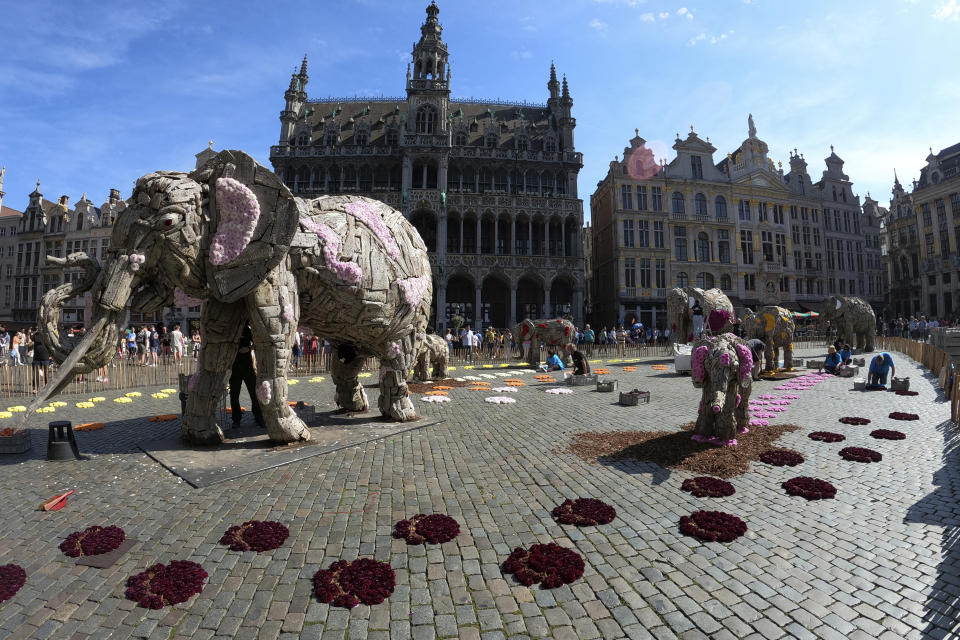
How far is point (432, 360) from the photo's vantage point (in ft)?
44.6

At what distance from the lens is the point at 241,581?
10.0 feet

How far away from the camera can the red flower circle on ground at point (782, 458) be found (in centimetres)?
553

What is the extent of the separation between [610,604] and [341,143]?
1602 inches

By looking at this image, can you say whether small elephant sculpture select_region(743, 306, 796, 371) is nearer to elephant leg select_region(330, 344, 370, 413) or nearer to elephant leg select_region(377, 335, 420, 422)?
elephant leg select_region(377, 335, 420, 422)

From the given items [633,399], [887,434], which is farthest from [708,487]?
[633,399]

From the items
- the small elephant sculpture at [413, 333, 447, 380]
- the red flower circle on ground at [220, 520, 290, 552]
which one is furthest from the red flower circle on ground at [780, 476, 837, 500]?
the small elephant sculpture at [413, 333, 447, 380]

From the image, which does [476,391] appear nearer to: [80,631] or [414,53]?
[80,631]

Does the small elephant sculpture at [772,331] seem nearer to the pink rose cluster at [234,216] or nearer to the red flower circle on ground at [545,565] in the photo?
the red flower circle on ground at [545,565]

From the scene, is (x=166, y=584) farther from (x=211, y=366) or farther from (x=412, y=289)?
(x=412, y=289)

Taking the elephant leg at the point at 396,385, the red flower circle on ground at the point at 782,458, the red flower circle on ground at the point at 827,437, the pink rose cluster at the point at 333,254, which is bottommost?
the red flower circle on ground at the point at 782,458

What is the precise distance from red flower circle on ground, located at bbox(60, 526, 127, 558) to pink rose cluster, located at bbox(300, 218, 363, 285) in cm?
335

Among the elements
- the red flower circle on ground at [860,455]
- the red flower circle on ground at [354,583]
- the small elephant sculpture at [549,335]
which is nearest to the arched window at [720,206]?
the small elephant sculpture at [549,335]

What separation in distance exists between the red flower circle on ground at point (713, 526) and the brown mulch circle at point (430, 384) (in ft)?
26.0

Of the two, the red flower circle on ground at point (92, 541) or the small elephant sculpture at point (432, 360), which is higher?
the small elephant sculpture at point (432, 360)
